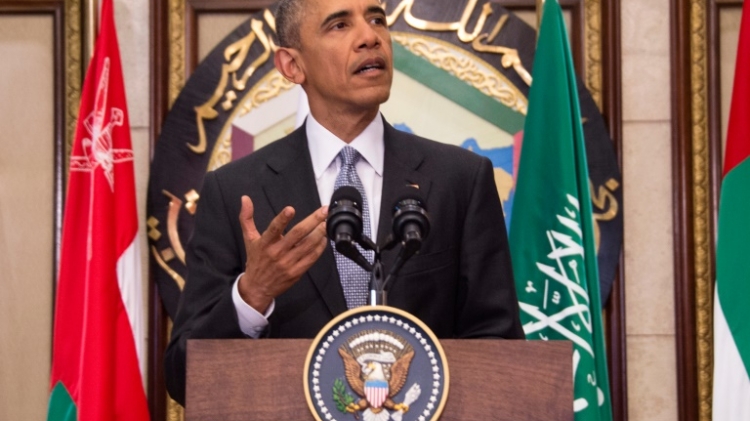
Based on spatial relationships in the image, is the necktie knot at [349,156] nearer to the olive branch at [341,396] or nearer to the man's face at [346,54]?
the man's face at [346,54]

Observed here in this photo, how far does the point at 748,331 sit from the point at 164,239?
6.65 ft

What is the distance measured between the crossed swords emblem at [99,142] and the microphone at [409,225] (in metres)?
2.12

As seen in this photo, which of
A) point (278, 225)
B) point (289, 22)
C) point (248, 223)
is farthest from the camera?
point (289, 22)

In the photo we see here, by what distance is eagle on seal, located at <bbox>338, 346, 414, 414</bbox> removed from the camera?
165 centimetres

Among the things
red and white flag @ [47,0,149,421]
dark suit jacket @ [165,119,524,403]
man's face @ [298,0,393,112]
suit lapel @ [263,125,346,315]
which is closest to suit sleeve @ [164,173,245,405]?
dark suit jacket @ [165,119,524,403]

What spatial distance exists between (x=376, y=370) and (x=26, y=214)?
8.99 ft

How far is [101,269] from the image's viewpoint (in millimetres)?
3592

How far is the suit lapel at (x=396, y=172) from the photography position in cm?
217

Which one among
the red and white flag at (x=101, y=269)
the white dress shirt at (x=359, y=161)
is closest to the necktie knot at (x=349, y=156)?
the white dress shirt at (x=359, y=161)

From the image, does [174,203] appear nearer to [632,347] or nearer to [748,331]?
[632,347]

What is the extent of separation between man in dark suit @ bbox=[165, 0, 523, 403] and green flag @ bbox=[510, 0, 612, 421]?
3.72 ft

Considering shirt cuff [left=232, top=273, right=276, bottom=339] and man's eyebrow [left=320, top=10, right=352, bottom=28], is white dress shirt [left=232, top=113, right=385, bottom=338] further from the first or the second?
shirt cuff [left=232, top=273, right=276, bottom=339]

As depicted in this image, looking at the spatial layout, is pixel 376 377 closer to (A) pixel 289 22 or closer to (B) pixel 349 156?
(B) pixel 349 156

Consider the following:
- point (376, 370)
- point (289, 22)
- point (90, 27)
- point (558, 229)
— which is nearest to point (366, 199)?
point (289, 22)
